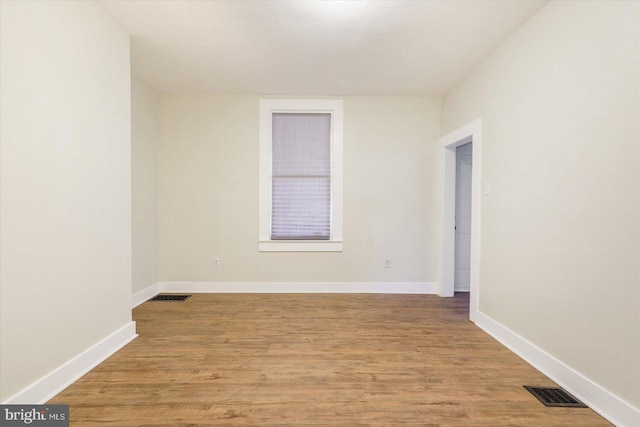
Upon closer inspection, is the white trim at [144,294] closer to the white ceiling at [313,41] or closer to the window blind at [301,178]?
the window blind at [301,178]

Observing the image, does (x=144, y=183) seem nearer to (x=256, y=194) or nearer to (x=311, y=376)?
(x=256, y=194)

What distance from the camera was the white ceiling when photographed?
7.36 ft

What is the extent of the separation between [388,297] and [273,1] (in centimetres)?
355

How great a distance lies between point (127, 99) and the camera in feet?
8.61

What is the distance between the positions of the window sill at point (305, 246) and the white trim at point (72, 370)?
194cm

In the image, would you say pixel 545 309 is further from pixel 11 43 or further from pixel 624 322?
pixel 11 43

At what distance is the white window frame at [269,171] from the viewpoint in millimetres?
4078

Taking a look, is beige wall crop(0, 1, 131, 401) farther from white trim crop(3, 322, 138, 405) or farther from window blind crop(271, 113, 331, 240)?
window blind crop(271, 113, 331, 240)

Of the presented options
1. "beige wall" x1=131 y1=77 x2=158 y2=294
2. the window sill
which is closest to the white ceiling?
"beige wall" x1=131 y1=77 x2=158 y2=294

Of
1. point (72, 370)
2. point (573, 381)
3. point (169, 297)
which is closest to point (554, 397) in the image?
point (573, 381)

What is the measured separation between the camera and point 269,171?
4121mm

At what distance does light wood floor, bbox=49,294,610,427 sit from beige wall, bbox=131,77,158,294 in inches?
29.4

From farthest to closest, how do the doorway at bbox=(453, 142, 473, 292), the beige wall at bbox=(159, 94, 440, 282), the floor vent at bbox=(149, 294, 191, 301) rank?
the doorway at bbox=(453, 142, 473, 292) < the beige wall at bbox=(159, 94, 440, 282) < the floor vent at bbox=(149, 294, 191, 301)

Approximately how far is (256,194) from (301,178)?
0.69m
